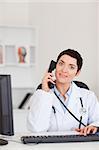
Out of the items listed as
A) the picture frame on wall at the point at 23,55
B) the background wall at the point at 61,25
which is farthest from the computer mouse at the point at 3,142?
the picture frame on wall at the point at 23,55

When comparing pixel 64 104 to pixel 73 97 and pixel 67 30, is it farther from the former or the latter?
pixel 67 30

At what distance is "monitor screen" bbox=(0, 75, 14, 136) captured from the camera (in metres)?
1.53

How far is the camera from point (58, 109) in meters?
1.82

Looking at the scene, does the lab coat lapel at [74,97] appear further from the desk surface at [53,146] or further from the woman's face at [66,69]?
the desk surface at [53,146]

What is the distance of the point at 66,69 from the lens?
1.79 meters

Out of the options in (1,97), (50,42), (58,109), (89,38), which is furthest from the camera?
(50,42)

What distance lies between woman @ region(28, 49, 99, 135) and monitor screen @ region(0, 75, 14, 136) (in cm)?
24

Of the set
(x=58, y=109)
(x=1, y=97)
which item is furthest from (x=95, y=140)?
(x=1, y=97)

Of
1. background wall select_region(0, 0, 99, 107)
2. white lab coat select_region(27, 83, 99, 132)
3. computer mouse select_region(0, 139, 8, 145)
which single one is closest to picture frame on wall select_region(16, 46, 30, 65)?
background wall select_region(0, 0, 99, 107)

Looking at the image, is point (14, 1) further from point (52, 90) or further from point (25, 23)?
point (52, 90)

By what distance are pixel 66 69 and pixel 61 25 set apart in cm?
193

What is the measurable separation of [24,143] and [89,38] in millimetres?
2112

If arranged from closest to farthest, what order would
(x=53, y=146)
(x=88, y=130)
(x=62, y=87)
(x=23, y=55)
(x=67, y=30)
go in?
(x=53, y=146) < (x=88, y=130) < (x=62, y=87) < (x=67, y=30) < (x=23, y=55)

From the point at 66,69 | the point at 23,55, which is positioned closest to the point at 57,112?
the point at 66,69
